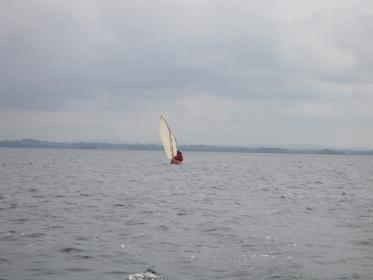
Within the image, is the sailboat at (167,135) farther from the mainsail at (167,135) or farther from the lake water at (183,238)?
the lake water at (183,238)

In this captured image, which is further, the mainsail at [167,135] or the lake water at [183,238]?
the mainsail at [167,135]

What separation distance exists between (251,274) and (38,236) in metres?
10.3

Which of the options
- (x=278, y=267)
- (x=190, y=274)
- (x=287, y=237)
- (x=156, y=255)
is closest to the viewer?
(x=190, y=274)

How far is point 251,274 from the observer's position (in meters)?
16.4

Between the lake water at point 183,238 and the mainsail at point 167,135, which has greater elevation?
the mainsail at point 167,135

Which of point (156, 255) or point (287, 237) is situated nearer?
point (156, 255)

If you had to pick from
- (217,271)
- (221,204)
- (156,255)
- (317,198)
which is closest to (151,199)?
(221,204)

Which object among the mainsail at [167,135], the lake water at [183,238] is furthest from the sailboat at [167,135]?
the lake water at [183,238]

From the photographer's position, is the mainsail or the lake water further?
the mainsail

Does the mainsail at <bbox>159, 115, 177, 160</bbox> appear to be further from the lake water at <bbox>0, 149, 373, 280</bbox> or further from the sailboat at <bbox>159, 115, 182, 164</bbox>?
the lake water at <bbox>0, 149, 373, 280</bbox>

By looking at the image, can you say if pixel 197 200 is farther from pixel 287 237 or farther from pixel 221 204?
pixel 287 237

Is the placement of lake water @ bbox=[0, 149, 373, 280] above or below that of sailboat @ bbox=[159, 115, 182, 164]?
below

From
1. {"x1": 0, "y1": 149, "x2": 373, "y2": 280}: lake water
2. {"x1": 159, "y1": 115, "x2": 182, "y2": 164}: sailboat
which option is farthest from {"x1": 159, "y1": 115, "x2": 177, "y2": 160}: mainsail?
{"x1": 0, "y1": 149, "x2": 373, "y2": 280}: lake water

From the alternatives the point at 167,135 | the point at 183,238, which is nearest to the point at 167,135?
the point at 167,135
